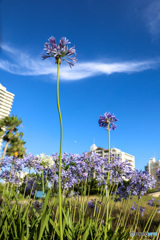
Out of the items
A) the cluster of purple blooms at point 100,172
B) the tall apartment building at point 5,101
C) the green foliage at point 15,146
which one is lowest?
the cluster of purple blooms at point 100,172

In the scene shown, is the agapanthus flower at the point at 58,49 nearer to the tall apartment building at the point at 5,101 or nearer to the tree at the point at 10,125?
the tree at the point at 10,125

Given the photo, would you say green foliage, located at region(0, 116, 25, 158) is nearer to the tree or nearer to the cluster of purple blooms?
the tree

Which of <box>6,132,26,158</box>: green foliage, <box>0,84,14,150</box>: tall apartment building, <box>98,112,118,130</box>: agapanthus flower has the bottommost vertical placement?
<box>98,112,118,130</box>: agapanthus flower

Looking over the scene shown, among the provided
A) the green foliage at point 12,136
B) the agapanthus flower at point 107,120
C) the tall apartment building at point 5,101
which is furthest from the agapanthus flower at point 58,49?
the tall apartment building at point 5,101

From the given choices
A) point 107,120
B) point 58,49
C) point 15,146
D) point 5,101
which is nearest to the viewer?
point 58,49

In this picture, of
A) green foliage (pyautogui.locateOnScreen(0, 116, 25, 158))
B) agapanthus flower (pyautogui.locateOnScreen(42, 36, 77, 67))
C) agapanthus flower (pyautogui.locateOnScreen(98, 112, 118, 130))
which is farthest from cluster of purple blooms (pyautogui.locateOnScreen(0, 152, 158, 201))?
green foliage (pyautogui.locateOnScreen(0, 116, 25, 158))

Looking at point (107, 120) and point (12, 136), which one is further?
point (12, 136)

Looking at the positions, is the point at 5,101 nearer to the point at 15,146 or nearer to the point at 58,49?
the point at 15,146

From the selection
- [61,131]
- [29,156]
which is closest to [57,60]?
[61,131]

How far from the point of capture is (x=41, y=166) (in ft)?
17.9

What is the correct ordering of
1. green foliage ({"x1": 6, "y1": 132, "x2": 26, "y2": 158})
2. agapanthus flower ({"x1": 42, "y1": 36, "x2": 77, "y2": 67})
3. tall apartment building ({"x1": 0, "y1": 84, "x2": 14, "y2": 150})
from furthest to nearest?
1. tall apartment building ({"x1": 0, "y1": 84, "x2": 14, "y2": 150})
2. green foliage ({"x1": 6, "y1": 132, "x2": 26, "y2": 158})
3. agapanthus flower ({"x1": 42, "y1": 36, "x2": 77, "y2": 67})

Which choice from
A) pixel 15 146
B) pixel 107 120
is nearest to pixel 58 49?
pixel 107 120

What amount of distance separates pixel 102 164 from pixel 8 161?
476cm

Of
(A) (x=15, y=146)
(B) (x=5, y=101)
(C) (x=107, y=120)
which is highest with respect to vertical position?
(B) (x=5, y=101)
